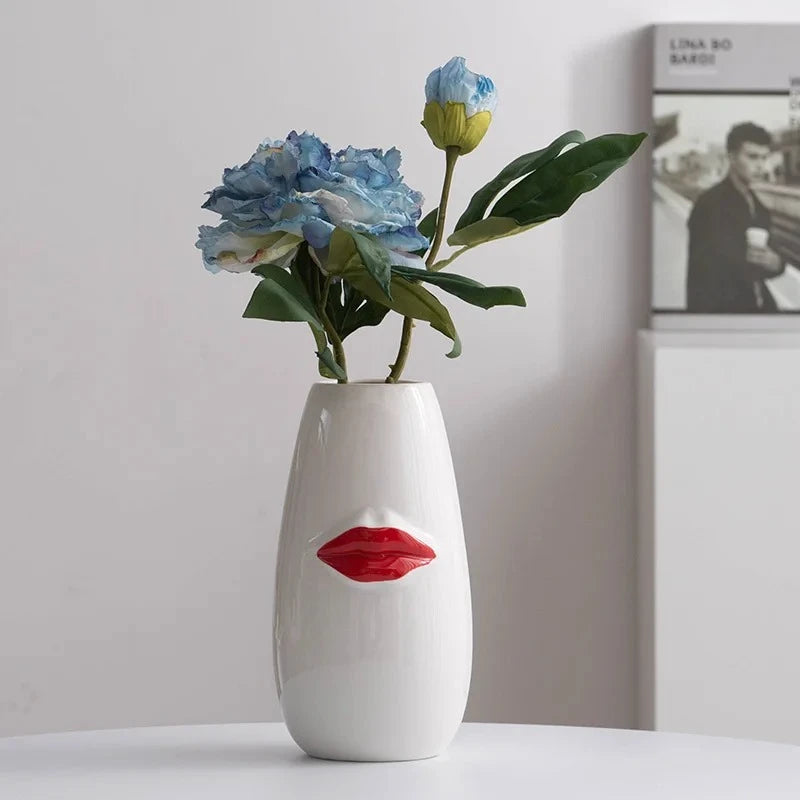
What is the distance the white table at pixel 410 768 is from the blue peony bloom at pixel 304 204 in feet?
1.04

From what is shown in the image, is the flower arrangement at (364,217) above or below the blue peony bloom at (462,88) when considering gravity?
below

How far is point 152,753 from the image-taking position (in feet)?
2.72

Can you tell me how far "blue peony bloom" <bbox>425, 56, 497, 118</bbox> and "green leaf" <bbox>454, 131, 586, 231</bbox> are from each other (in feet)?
0.14

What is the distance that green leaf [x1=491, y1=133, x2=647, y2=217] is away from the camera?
77cm

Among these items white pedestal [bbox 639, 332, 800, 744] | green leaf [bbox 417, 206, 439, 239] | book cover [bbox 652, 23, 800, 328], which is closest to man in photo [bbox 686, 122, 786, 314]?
book cover [bbox 652, 23, 800, 328]

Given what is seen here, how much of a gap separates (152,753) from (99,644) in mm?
829

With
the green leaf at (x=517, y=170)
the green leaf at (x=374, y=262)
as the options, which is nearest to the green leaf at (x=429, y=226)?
the green leaf at (x=517, y=170)

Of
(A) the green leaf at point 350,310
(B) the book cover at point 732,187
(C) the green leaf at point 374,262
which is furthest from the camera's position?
(B) the book cover at point 732,187

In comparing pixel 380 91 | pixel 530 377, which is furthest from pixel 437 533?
pixel 380 91

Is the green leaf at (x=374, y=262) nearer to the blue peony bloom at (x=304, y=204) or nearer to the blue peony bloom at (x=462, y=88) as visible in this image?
the blue peony bloom at (x=304, y=204)

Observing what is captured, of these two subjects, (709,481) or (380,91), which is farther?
(380,91)

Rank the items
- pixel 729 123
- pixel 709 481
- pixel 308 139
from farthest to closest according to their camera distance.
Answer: pixel 729 123
pixel 709 481
pixel 308 139

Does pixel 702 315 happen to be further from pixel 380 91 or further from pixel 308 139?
pixel 308 139

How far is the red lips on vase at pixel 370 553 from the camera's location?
0.75 m
